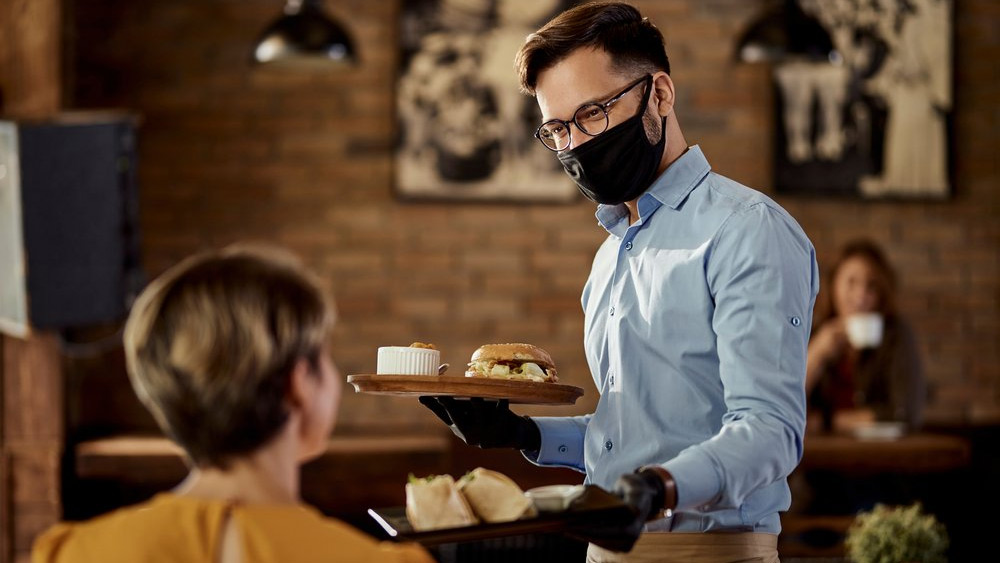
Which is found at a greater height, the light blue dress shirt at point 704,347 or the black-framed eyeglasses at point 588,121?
the black-framed eyeglasses at point 588,121

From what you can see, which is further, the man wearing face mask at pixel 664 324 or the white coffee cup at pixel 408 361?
the white coffee cup at pixel 408 361

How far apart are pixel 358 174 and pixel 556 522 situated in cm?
430

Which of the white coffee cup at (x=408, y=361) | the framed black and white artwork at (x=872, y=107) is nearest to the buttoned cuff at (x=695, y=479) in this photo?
the white coffee cup at (x=408, y=361)

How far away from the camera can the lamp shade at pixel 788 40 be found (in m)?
4.61

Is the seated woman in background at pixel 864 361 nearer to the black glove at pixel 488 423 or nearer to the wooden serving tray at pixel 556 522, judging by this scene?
the black glove at pixel 488 423

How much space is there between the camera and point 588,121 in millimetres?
1935

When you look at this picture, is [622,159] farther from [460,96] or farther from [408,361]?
[460,96]

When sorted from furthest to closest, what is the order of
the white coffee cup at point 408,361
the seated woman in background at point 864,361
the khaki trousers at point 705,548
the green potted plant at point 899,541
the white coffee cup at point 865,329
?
the seated woman in background at point 864,361, the white coffee cup at point 865,329, the green potted plant at point 899,541, the white coffee cup at point 408,361, the khaki trousers at point 705,548

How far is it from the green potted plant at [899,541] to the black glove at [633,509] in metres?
1.83

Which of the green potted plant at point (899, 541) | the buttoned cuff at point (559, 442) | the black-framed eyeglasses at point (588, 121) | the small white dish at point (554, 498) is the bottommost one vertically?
the green potted plant at point (899, 541)

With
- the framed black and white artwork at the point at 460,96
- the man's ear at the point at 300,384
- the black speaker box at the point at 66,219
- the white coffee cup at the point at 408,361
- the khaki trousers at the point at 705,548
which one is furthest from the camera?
the framed black and white artwork at the point at 460,96

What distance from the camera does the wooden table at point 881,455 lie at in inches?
183

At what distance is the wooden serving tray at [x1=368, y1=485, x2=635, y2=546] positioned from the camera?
4.85 ft

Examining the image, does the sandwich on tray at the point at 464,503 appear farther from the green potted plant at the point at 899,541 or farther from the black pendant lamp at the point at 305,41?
the black pendant lamp at the point at 305,41
